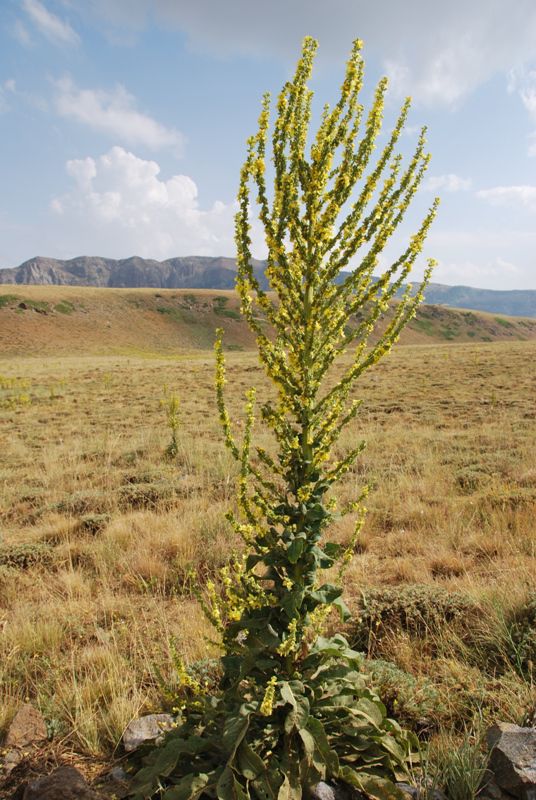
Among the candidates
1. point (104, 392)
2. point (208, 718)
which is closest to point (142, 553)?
point (208, 718)

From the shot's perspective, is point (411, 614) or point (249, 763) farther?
point (411, 614)

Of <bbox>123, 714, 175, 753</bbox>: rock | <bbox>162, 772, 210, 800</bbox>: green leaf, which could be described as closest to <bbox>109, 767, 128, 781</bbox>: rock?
<bbox>123, 714, 175, 753</bbox>: rock

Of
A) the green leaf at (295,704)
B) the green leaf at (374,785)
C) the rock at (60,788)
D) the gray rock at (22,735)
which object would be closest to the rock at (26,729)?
the gray rock at (22,735)

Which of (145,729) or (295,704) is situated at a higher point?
(295,704)

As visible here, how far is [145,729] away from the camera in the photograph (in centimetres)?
285

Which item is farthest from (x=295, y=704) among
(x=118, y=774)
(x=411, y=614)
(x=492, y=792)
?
(x=411, y=614)

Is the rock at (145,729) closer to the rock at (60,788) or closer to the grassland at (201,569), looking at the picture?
the grassland at (201,569)

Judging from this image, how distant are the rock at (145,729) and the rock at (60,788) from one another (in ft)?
1.38

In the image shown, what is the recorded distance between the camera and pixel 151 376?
28422 millimetres

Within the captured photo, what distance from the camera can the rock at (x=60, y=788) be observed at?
222 cm

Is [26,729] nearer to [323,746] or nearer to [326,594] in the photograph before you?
[323,746]

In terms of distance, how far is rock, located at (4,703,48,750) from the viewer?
9.21 ft

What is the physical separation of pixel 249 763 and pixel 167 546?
3650 millimetres

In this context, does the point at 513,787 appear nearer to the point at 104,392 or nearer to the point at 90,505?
the point at 90,505
